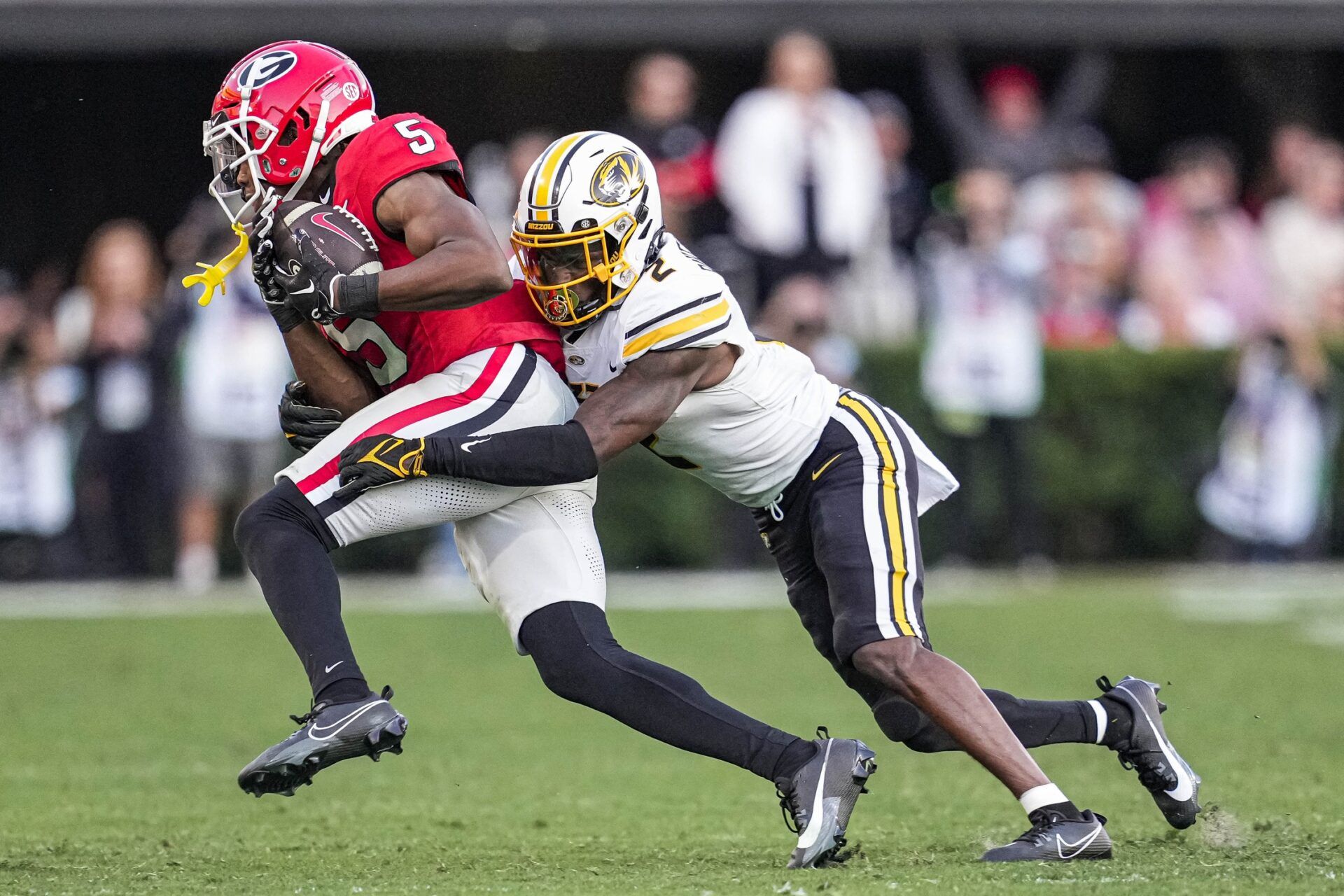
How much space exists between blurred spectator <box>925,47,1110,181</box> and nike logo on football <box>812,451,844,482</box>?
27.0 feet

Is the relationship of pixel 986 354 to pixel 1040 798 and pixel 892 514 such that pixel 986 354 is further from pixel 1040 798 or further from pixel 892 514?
pixel 1040 798

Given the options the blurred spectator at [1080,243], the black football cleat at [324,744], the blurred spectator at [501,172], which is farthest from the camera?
the blurred spectator at [1080,243]

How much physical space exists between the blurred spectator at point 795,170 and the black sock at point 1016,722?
6.55 m

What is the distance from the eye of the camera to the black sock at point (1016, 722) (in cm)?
477

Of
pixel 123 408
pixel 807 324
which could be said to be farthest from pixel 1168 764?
pixel 123 408

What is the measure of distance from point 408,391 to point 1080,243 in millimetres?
8419

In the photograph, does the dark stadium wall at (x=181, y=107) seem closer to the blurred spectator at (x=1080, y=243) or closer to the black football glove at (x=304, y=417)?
the blurred spectator at (x=1080, y=243)

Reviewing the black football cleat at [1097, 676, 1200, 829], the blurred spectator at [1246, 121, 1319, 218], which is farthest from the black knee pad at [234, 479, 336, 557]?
the blurred spectator at [1246, 121, 1319, 218]

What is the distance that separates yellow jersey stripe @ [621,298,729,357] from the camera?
4523 millimetres

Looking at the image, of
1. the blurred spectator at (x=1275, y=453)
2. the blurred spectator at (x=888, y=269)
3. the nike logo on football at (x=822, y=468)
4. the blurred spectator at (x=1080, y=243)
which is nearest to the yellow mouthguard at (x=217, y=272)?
the nike logo on football at (x=822, y=468)

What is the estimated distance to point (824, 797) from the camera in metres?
4.39

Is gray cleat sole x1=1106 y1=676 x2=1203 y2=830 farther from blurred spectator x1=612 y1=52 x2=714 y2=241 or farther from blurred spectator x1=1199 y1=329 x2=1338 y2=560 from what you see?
blurred spectator x1=1199 y1=329 x2=1338 y2=560

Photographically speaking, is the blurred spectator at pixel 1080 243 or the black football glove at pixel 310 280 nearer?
the black football glove at pixel 310 280

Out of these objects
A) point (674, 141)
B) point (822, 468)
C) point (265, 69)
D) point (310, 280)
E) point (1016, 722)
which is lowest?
point (1016, 722)
